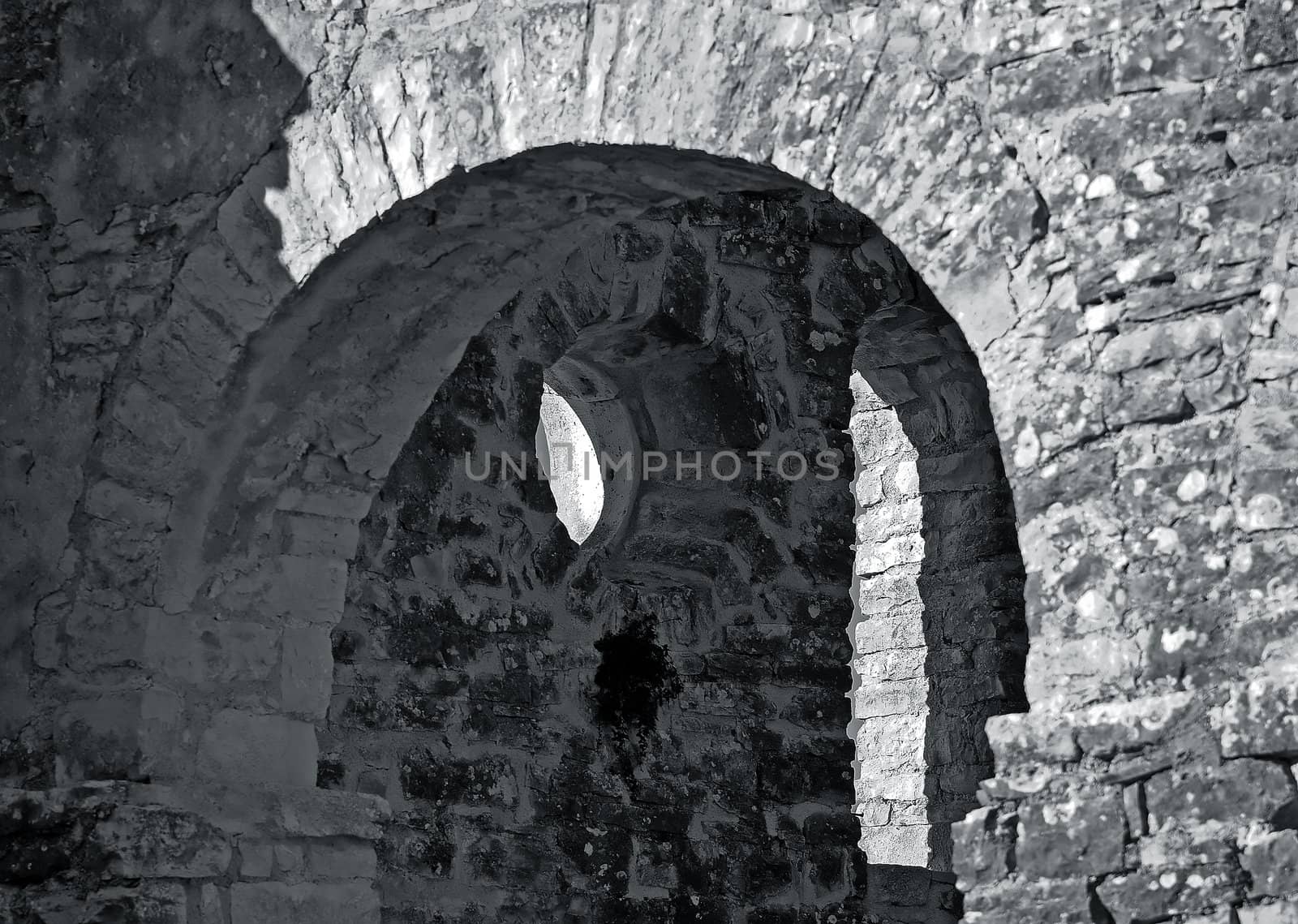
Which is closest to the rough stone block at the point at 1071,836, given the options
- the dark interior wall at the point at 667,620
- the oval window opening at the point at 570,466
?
the dark interior wall at the point at 667,620

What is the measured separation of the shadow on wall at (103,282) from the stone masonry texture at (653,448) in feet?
0.04

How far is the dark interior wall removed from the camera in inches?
195

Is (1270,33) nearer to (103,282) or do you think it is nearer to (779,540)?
(103,282)

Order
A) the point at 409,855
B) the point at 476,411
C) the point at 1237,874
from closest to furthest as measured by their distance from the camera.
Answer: the point at 1237,874 < the point at 409,855 < the point at 476,411

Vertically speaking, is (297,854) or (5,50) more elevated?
(5,50)


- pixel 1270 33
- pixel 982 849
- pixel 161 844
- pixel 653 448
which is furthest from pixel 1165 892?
pixel 653 448

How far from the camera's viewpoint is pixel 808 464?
5840 millimetres

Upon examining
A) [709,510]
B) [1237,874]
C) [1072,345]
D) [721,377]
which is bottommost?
[1237,874]

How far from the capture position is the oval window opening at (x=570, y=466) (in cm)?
616

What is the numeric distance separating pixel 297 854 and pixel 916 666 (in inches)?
109

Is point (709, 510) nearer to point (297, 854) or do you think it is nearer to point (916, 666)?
point (916, 666)

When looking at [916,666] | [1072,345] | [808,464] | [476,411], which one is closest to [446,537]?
[476,411]

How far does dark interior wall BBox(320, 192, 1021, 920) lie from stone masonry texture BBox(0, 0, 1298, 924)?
0.02 m

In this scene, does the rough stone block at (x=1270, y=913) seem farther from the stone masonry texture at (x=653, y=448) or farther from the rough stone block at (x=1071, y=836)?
the rough stone block at (x=1071, y=836)
